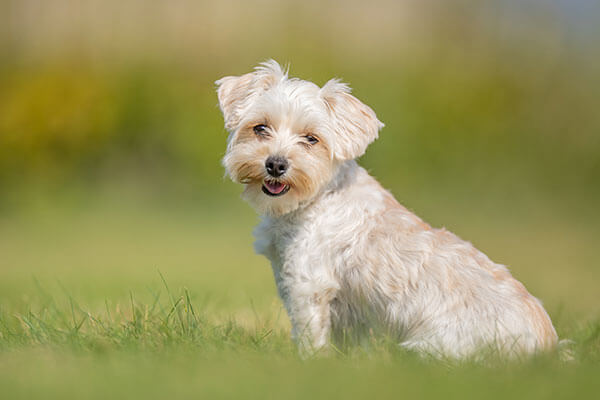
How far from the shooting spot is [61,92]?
14.8 meters

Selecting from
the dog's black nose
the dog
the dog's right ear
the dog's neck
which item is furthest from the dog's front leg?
the dog's right ear

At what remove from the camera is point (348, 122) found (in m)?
5.05

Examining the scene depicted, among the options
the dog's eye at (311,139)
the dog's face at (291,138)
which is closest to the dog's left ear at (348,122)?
the dog's face at (291,138)

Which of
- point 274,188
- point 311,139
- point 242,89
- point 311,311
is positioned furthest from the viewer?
point 242,89

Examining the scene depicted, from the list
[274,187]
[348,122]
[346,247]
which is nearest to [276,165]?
[274,187]

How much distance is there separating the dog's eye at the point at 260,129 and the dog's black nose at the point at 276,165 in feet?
0.93

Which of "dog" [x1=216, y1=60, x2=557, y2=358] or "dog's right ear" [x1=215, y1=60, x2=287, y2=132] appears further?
"dog's right ear" [x1=215, y1=60, x2=287, y2=132]

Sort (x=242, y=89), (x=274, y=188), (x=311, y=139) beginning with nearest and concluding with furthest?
(x=274, y=188)
(x=311, y=139)
(x=242, y=89)

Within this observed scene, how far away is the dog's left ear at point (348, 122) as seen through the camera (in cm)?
497

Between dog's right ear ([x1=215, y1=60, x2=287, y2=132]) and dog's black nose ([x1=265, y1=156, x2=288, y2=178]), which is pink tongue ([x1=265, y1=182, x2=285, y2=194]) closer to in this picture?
dog's black nose ([x1=265, y1=156, x2=288, y2=178])

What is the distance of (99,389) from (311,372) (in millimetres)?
1106

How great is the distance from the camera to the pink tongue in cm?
495

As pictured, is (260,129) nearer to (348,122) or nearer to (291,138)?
(291,138)

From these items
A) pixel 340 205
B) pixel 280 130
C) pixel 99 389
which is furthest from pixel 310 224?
pixel 99 389
